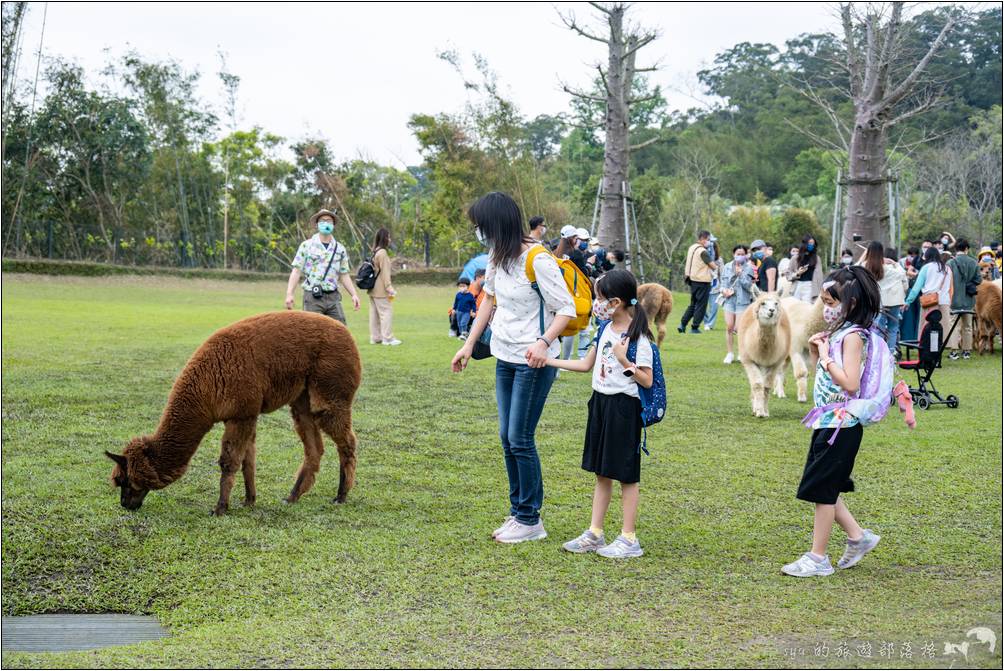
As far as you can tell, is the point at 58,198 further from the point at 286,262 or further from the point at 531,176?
Answer: the point at 531,176

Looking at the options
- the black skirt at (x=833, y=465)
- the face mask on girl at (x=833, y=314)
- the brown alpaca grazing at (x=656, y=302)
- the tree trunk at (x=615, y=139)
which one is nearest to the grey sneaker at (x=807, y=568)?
the black skirt at (x=833, y=465)

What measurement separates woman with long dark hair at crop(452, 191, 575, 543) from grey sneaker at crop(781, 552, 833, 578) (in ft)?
4.45

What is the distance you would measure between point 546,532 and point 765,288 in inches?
569

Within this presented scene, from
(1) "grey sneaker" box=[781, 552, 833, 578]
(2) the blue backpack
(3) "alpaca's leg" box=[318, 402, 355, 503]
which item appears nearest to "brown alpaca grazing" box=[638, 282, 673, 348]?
(3) "alpaca's leg" box=[318, 402, 355, 503]

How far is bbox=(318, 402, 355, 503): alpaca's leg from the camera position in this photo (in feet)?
20.2

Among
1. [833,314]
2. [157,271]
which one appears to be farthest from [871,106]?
[157,271]

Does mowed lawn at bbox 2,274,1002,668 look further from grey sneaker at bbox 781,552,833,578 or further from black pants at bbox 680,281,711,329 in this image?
black pants at bbox 680,281,711,329

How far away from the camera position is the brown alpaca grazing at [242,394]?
229 inches

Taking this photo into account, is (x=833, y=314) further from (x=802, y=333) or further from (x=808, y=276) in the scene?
(x=808, y=276)

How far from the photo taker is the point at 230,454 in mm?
5902

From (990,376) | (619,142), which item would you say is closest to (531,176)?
(619,142)

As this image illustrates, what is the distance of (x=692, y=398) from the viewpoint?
10781 mm

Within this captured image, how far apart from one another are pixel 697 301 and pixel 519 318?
13435 mm

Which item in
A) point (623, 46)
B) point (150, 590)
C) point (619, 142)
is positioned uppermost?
point (623, 46)
